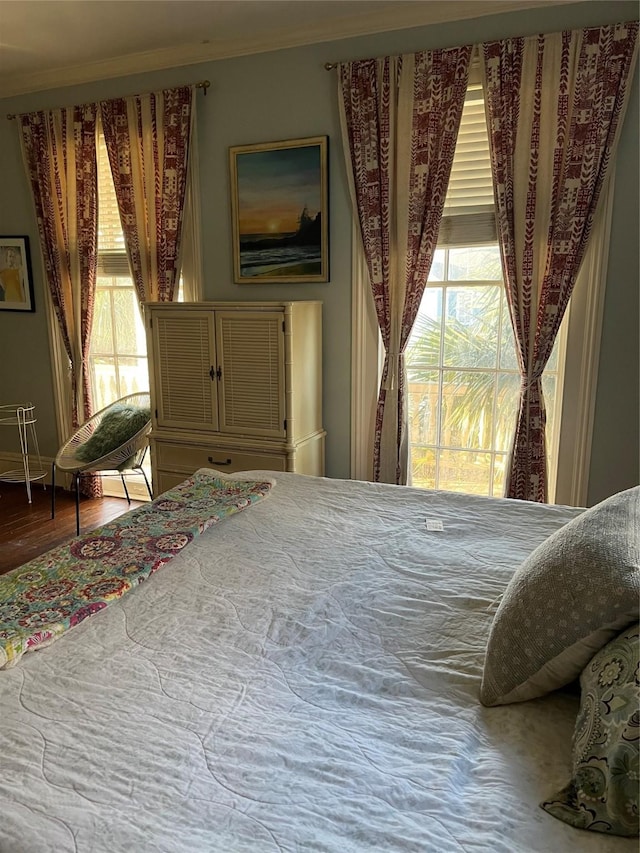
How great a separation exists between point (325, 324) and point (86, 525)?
6.51 feet

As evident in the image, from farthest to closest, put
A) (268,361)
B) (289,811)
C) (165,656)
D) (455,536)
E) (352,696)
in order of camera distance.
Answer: (268,361) < (455,536) < (165,656) < (352,696) < (289,811)

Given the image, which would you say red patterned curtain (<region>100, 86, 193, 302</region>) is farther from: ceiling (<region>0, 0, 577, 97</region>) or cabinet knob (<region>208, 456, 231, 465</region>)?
cabinet knob (<region>208, 456, 231, 465</region>)

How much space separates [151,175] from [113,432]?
5.28 feet

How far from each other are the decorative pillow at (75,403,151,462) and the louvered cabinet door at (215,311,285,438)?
676mm

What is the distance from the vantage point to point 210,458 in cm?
350

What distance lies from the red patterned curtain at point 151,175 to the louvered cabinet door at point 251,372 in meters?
0.82

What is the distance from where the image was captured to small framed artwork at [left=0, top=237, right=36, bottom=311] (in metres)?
4.36

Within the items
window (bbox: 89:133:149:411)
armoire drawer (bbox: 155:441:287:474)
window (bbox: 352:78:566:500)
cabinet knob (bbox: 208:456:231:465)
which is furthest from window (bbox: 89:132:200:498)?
window (bbox: 352:78:566:500)

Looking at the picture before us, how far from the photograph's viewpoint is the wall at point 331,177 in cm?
287

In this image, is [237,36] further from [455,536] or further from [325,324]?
[455,536]

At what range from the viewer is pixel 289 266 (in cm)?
356

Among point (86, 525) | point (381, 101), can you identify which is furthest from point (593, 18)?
point (86, 525)

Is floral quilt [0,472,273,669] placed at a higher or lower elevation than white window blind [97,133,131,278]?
lower

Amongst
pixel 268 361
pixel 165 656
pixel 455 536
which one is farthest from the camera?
pixel 268 361
